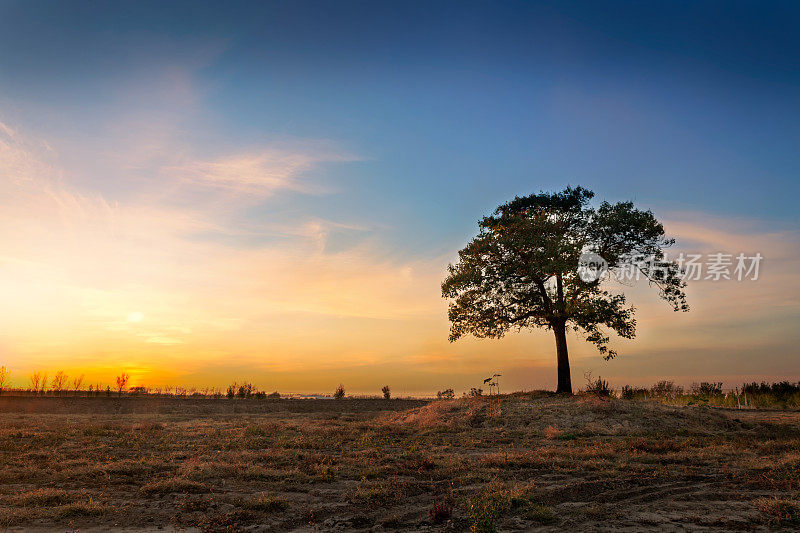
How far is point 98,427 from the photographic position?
2330 cm

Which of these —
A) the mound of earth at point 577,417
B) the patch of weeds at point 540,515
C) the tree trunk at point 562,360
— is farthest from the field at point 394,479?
the tree trunk at point 562,360

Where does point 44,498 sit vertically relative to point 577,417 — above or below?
above

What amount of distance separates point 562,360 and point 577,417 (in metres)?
8.57

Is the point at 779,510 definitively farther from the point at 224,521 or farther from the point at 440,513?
the point at 224,521

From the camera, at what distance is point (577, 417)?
24.9m

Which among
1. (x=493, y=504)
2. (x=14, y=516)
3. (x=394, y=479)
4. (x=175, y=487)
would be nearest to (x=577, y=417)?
Result: (x=394, y=479)

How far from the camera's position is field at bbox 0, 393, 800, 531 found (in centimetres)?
884

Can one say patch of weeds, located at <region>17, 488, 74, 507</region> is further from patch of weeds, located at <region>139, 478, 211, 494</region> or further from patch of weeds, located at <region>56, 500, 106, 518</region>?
patch of weeds, located at <region>139, 478, 211, 494</region>

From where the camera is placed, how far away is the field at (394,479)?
8836 mm

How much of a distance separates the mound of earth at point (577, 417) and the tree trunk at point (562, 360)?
2.97m

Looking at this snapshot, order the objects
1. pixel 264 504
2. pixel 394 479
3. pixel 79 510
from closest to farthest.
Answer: pixel 79 510, pixel 264 504, pixel 394 479

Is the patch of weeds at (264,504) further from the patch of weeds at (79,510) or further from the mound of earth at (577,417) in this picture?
the mound of earth at (577,417)

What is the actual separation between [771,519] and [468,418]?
1884 centimetres

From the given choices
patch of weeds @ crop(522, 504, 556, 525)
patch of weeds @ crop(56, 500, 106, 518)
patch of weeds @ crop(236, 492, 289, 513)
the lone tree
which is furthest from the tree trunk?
patch of weeds @ crop(56, 500, 106, 518)
